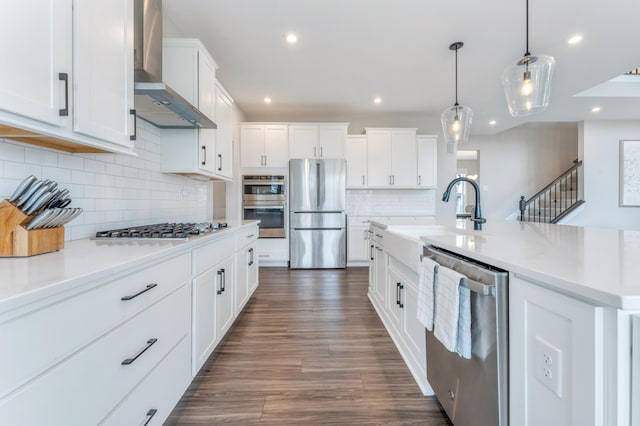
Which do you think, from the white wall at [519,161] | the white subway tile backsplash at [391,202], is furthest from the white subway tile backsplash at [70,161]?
the white wall at [519,161]

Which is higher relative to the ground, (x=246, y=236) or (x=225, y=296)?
(x=246, y=236)

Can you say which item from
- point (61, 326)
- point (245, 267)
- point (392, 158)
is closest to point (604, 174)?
point (392, 158)

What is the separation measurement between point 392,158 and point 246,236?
331cm

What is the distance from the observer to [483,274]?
0.98m

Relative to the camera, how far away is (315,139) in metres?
4.96

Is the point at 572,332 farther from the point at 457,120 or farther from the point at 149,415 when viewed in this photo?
the point at 457,120

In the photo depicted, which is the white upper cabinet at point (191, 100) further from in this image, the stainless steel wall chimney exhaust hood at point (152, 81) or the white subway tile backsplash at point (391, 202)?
the white subway tile backsplash at point (391, 202)

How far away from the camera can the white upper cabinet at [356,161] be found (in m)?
5.15

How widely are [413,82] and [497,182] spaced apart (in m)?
5.01

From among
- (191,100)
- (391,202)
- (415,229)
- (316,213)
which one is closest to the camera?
(191,100)

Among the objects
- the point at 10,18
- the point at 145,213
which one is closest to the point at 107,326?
the point at 10,18

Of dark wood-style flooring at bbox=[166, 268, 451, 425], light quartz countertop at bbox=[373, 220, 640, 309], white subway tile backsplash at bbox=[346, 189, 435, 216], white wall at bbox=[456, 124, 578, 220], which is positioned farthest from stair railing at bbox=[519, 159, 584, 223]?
light quartz countertop at bbox=[373, 220, 640, 309]

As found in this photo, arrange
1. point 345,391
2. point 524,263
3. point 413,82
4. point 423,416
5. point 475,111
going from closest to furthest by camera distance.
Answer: point 524,263 → point 423,416 → point 345,391 → point 413,82 → point 475,111

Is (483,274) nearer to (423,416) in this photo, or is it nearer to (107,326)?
(423,416)
